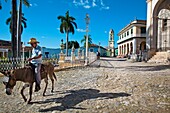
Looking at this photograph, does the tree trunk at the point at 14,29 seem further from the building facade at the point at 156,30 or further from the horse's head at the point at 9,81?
the building facade at the point at 156,30

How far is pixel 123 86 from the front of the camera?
19.5 ft

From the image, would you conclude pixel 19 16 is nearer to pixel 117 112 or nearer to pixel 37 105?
pixel 37 105

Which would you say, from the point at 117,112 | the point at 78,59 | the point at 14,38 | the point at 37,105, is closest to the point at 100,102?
the point at 117,112

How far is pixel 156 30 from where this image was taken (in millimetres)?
20422

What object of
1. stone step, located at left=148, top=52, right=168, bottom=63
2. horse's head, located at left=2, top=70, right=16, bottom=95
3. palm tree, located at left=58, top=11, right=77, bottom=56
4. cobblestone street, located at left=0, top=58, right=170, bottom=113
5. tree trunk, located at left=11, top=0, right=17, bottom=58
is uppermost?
palm tree, located at left=58, top=11, right=77, bottom=56

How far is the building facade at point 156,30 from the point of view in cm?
1962

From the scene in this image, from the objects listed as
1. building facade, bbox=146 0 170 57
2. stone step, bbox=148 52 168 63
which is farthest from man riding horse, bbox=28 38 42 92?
building facade, bbox=146 0 170 57

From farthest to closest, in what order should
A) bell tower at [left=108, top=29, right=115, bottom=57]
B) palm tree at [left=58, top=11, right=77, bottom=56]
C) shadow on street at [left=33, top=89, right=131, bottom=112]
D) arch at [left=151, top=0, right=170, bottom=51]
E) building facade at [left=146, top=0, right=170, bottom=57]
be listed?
bell tower at [left=108, top=29, right=115, bottom=57]
palm tree at [left=58, top=11, right=77, bottom=56]
arch at [left=151, top=0, right=170, bottom=51]
building facade at [left=146, top=0, right=170, bottom=57]
shadow on street at [left=33, top=89, right=131, bottom=112]

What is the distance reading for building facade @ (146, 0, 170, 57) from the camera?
64.4 ft

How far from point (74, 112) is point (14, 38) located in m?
12.1

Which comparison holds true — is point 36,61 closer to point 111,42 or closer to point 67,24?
point 67,24

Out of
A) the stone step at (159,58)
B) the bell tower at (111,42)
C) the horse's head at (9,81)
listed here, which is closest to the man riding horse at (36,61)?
the horse's head at (9,81)

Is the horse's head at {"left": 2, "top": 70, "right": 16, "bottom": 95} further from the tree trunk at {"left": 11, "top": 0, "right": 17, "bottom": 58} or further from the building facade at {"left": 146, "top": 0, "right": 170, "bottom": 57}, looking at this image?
the building facade at {"left": 146, "top": 0, "right": 170, "bottom": 57}

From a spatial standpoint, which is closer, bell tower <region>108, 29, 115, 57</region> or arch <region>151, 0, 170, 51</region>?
arch <region>151, 0, 170, 51</region>
